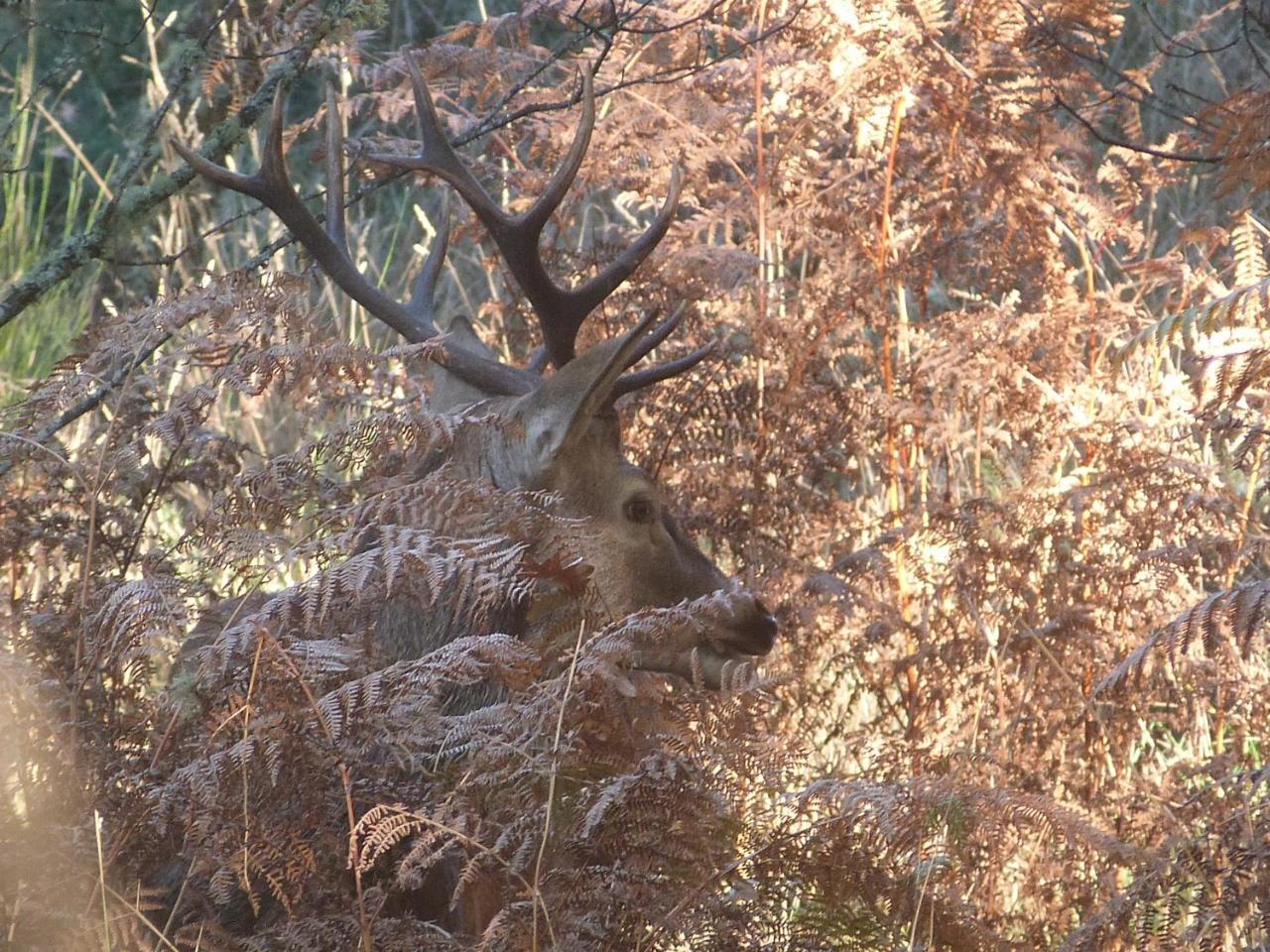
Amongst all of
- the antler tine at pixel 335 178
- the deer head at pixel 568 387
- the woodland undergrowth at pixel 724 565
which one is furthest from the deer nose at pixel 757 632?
the antler tine at pixel 335 178

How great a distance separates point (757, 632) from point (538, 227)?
134 cm

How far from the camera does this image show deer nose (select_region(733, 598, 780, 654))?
170 inches

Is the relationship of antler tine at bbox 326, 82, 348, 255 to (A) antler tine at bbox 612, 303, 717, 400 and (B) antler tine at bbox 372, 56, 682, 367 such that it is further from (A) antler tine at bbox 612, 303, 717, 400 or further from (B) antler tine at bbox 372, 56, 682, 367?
(A) antler tine at bbox 612, 303, 717, 400

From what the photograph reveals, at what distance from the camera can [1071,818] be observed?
2.68 metres

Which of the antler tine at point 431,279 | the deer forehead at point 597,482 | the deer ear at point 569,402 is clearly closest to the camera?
the deer ear at point 569,402

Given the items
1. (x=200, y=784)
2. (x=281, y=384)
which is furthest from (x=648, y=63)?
(x=200, y=784)

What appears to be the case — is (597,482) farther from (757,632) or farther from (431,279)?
(431,279)

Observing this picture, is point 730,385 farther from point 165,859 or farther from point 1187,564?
point 165,859

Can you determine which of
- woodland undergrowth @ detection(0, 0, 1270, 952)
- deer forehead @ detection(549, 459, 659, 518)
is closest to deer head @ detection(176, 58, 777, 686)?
deer forehead @ detection(549, 459, 659, 518)

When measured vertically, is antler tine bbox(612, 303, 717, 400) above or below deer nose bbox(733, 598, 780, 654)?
above

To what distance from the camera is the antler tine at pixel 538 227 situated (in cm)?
408

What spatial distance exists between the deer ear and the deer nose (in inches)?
29.2

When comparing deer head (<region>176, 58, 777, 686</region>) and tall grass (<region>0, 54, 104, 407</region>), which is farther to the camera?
tall grass (<region>0, 54, 104, 407</region>)

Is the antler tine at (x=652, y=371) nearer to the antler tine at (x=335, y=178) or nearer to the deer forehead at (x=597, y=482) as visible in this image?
the deer forehead at (x=597, y=482)
